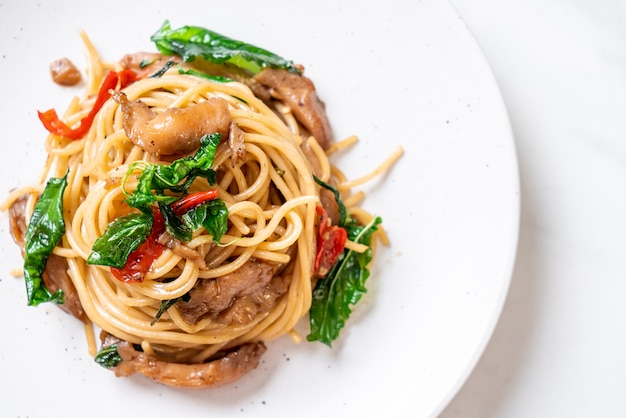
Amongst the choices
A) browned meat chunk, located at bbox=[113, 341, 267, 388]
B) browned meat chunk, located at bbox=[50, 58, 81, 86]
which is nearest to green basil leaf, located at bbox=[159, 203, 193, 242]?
browned meat chunk, located at bbox=[113, 341, 267, 388]

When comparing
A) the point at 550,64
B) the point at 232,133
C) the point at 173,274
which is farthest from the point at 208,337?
the point at 550,64

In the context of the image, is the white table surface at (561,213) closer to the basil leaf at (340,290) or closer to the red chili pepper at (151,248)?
the basil leaf at (340,290)

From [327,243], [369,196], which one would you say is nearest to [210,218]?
[327,243]

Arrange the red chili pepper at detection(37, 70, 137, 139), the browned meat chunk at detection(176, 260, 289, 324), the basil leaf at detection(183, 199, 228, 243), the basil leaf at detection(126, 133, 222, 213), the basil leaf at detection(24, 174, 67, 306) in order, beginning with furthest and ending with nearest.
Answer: the red chili pepper at detection(37, 70, 137, 139), the basil leaf at detection(24, 174, 67, 306), the browned meat chunk at detection(176, 260, 289, 324), the basil leaf at detection(183, 199, 228, 243), the basil leaf at detection(126, 133, 222, 213)

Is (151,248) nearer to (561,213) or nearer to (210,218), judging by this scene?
(210,218)

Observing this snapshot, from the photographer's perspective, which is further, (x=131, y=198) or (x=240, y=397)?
(x=240, y=397)

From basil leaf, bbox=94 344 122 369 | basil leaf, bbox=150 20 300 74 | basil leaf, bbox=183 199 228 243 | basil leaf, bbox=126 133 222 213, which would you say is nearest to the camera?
basil leaf, bbox=126 133 222 213

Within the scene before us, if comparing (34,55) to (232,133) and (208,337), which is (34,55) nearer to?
(232,133)

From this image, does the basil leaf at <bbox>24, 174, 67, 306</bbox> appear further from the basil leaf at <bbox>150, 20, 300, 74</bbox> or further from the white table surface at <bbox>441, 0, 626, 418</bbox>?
the white table surface at <bbox>441, 0, 626, 418</bbox>
